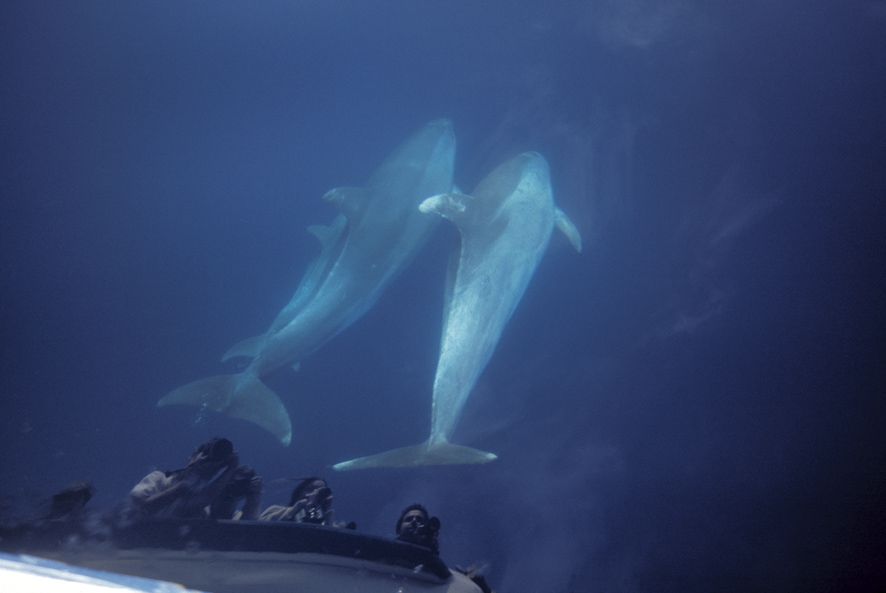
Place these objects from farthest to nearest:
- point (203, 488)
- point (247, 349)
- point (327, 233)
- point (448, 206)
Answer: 1. point (327, 233)
2. point (247, 349)
3. point (448, 206)
4. point (203, 488)

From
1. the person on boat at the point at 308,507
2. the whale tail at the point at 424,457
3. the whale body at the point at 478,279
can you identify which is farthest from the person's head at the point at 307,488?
the whale body at the point at 478,279

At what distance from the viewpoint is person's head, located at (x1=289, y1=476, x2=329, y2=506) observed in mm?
4883

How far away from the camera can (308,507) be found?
458 centimetres

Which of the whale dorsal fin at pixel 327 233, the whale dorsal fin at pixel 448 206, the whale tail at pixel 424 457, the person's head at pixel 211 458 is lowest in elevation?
the person's head at pixel 211 458

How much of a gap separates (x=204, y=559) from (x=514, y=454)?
23.2 feet

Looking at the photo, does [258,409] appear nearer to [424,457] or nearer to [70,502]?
[424,457]

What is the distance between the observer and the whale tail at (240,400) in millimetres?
6984

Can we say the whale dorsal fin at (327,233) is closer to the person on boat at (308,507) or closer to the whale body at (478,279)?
the whale body at (478,279)


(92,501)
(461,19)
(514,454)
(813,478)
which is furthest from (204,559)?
(461,19)

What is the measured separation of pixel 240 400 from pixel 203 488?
3.00 m

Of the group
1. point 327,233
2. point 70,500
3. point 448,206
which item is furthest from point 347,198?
point 70,500

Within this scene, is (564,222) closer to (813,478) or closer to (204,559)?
(813,478)

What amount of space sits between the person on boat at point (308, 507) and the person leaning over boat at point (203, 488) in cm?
32

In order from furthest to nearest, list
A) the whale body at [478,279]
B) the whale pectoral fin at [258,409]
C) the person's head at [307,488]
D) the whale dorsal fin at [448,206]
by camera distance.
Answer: the whale dorsal fin at [448,206] → the whale pectoral fin at [258,409] → the whale body at [478,279] → the person's head at [307,488]
